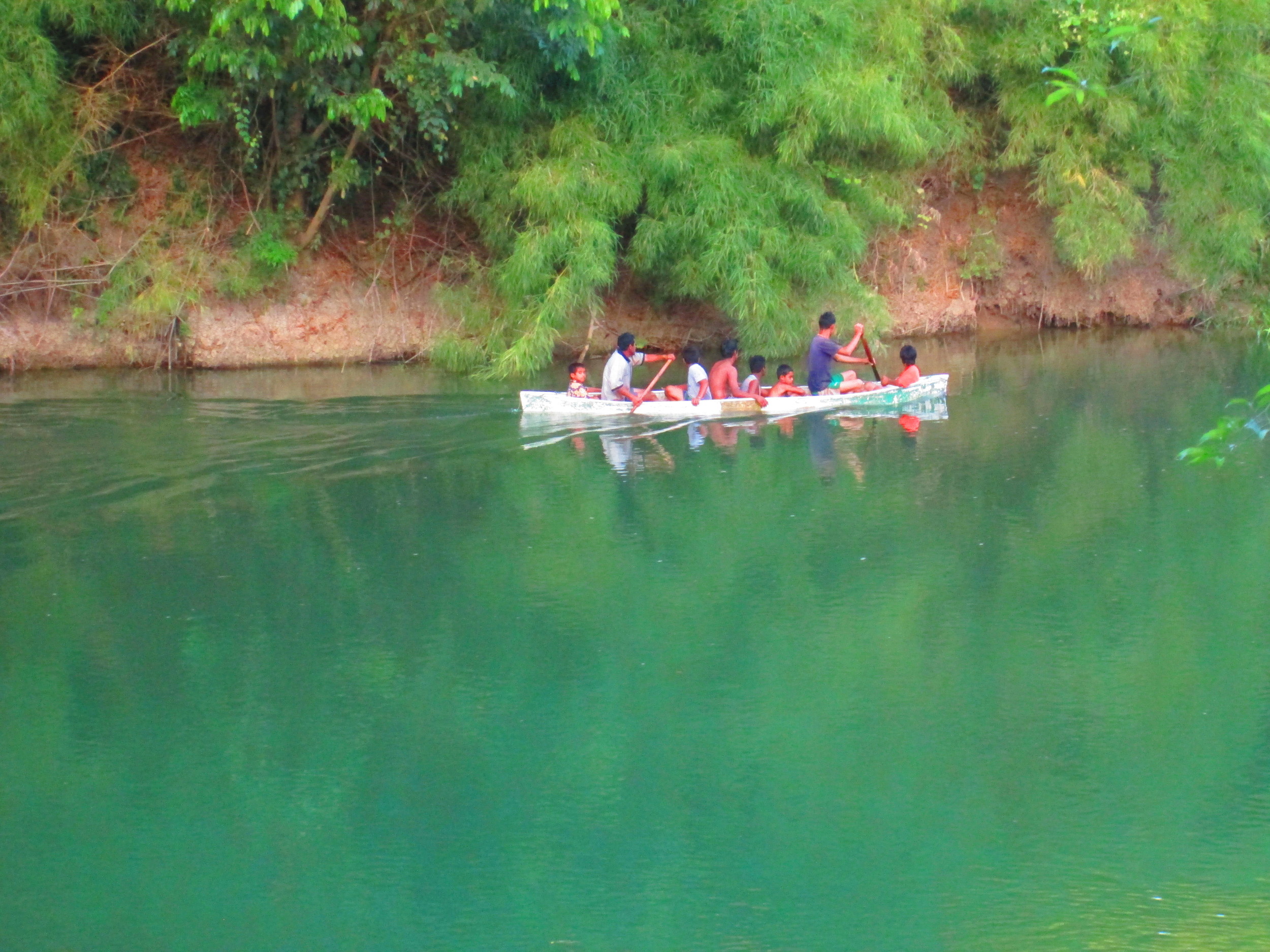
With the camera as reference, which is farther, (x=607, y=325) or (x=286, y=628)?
(x=607, y=325)

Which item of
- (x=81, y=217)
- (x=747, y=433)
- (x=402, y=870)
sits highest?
(x=81, y=217)

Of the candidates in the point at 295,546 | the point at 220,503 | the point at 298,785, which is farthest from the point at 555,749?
the point at 220,503

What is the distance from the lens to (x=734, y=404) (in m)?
12.9

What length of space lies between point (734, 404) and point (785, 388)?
0.65 meters

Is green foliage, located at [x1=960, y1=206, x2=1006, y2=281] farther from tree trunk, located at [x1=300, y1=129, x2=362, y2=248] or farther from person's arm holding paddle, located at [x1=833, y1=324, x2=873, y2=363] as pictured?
tree trunk, located at [x1=300, y1=129, x2=362, y2=248]

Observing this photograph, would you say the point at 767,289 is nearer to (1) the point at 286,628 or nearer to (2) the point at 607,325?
(2) the point at 607,325

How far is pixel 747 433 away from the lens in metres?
12.2

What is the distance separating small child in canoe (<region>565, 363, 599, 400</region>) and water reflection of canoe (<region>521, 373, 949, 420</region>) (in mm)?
110

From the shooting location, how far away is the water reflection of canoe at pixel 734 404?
1261 cm

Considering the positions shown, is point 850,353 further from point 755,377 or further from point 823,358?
point 755,377

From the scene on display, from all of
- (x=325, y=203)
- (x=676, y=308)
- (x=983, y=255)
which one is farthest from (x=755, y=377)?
(x=983, y=255)

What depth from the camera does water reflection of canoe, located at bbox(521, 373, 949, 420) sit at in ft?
41.4

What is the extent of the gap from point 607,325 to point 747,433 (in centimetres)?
496

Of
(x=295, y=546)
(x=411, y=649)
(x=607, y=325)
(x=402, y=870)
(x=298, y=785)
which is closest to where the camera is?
(x=402, y=870)
